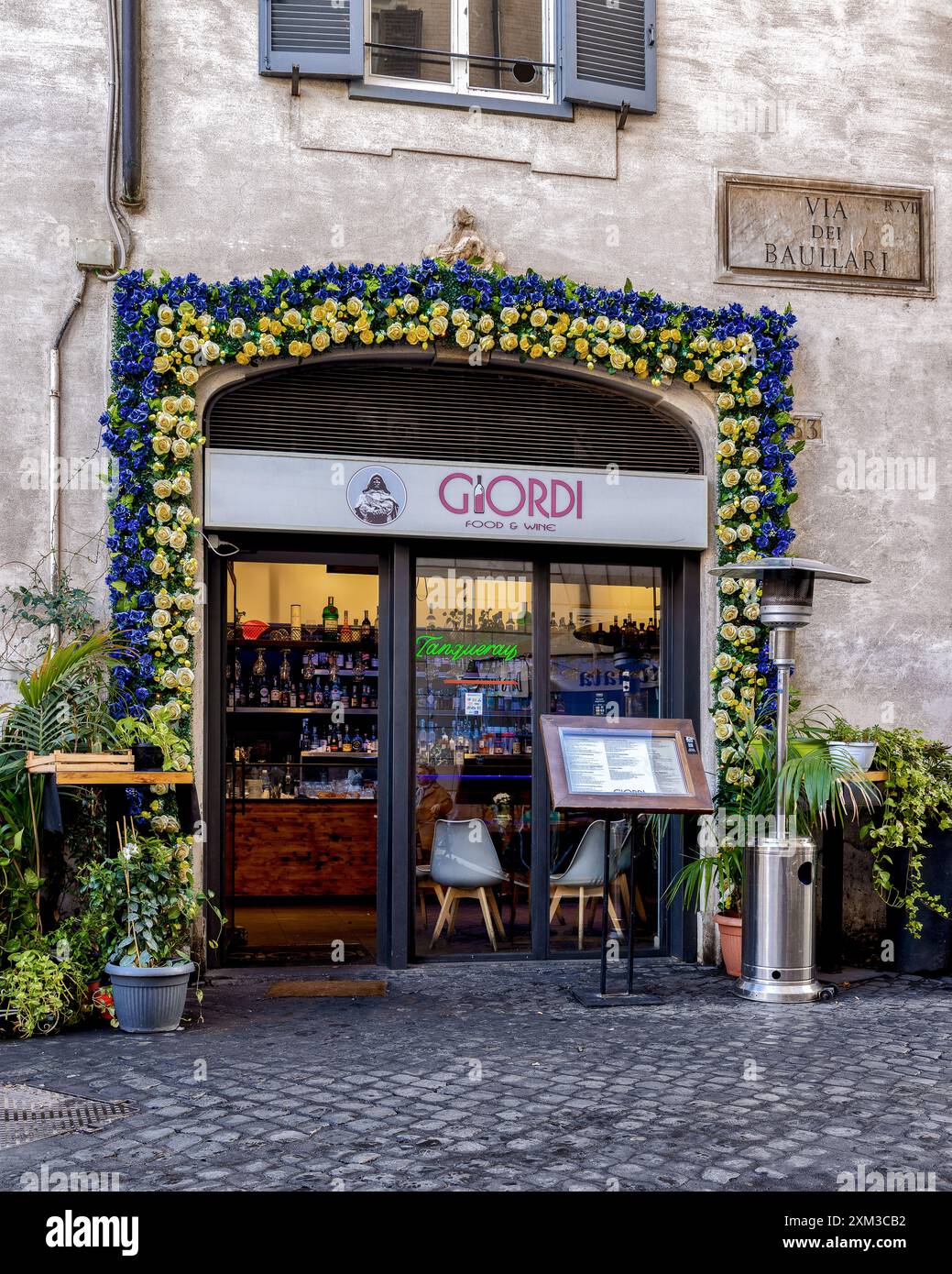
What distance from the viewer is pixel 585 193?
318 inches

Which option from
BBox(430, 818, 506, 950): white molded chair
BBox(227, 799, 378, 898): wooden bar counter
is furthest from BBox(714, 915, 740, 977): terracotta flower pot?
BBox(227, 799, 378, 898): wooden bar counter

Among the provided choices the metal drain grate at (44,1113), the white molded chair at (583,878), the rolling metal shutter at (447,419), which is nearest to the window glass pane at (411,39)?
the rolling metal shutter at (447,419)

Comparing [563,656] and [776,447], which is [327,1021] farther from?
[776,447]

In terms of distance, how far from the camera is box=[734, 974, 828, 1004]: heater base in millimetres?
6965

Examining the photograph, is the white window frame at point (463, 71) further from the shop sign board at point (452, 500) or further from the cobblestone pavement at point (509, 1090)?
the cobblestone pavement at point (509, 1090)

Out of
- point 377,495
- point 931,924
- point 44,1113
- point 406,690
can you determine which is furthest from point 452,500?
point 44,1113

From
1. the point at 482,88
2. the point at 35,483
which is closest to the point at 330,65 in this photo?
the point at 482,88

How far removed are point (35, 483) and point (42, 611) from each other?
0.71 m

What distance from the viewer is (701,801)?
701cm

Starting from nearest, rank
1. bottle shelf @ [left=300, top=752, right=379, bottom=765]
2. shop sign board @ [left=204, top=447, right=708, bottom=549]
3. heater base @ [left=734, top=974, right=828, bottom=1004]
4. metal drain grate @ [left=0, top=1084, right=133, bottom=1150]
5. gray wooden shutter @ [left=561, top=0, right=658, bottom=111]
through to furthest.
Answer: metal drain grate @ [left=0, top=1084, right=133, bottom=1150]
heater base @ [left=734, top=974, right=828, bottom=1004]
shop sign board @ [left=204, top=447, right=708, bottom=549]
gray wooden shutter @ [left=561, top=0, right=658, bottom=111]
bottle shelf @ [left=300, top=752, right=379, bottom=765]

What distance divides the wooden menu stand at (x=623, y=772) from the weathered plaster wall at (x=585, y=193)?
5.06 ft

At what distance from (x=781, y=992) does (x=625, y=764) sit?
145cm

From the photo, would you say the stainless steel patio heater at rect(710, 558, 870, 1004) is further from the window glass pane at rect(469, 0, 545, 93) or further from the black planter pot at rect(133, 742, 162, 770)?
the window glass pane at rect(469, 0, 545, 93)

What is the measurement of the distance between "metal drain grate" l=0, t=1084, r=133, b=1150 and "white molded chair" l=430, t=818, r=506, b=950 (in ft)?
10.3
